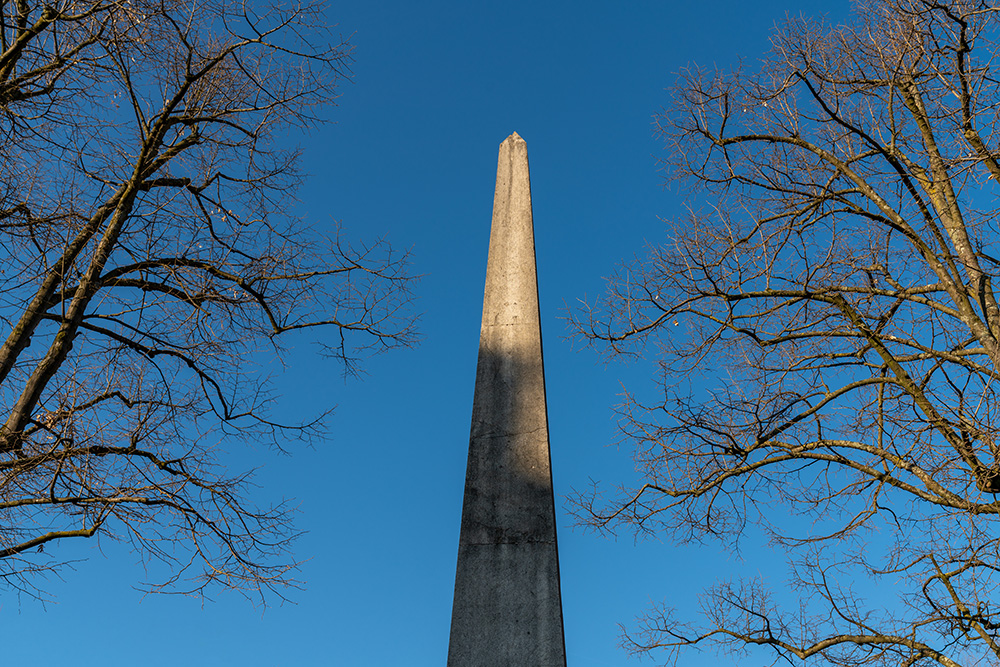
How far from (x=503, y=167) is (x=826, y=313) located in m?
3.06

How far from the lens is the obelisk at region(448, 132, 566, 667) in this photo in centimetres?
378

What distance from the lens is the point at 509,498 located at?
4.11 m

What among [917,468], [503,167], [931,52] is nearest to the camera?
[503,167]

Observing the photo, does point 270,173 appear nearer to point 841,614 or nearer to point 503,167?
point 503,167

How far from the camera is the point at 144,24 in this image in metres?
5.10

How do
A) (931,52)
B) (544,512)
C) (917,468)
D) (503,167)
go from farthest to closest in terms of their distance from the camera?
(931,52)
(917,468)
(503,167)
(544,512)

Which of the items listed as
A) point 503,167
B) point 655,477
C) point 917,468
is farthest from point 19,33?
point 917,468

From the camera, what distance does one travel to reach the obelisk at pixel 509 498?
378 cm

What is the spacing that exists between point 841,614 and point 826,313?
7.87ft

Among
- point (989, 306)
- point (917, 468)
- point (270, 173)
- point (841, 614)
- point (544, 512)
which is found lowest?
point (544, 512)

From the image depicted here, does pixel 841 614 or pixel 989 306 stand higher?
pixel 989 306

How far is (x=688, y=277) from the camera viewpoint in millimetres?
6484

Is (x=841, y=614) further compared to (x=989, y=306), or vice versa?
(x=841, y=614)

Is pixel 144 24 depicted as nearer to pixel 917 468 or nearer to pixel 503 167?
pixel 503 167
